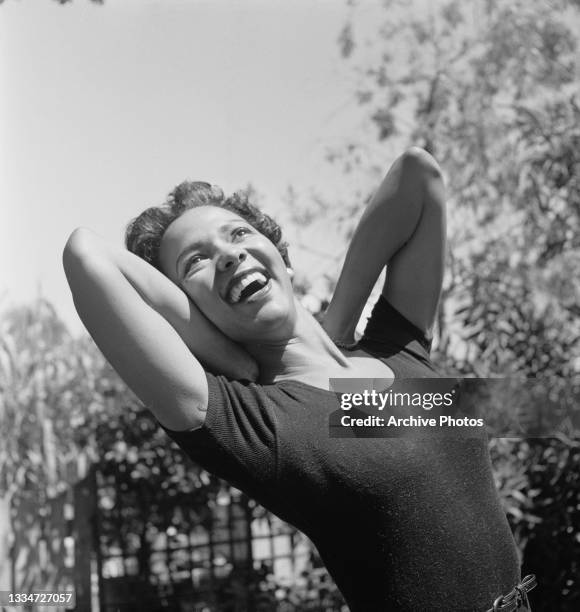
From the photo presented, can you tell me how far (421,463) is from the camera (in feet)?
2.49

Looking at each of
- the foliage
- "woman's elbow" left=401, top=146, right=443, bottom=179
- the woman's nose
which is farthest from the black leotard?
the foliage

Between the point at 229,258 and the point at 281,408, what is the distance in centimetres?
17

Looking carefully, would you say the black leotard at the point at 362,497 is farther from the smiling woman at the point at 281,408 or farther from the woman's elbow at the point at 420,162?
the woman's elbow at the point at 420,162

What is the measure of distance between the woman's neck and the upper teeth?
0.07m

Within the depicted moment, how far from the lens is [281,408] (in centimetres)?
75

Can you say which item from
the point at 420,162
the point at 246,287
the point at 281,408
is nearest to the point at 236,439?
the point at 281,408

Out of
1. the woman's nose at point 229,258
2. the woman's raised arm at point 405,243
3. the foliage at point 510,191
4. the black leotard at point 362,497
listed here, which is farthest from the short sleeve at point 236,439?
the foliage at point 510,191

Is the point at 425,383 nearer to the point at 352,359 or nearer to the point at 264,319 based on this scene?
the point at 352,359

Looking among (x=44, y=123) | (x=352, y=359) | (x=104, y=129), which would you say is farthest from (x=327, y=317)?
(x=44, y=123)

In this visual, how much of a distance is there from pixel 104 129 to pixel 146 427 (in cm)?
110

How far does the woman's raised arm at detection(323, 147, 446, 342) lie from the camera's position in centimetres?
91

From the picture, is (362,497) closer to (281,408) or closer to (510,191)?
(281,408)

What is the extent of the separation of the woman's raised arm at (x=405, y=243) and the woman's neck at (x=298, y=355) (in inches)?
4.7

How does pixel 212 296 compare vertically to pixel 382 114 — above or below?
below
